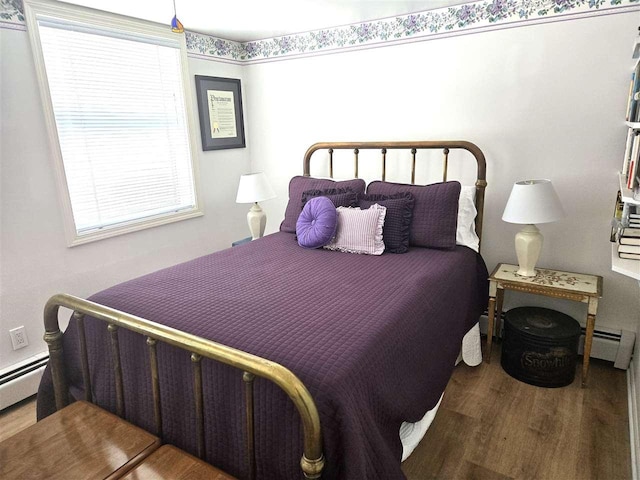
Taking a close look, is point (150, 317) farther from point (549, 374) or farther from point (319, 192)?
point (549, 374)

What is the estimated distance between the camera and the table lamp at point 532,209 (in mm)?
2186

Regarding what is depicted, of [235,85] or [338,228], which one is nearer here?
[338,228]

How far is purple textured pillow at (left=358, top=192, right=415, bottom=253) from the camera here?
2369 millimetres

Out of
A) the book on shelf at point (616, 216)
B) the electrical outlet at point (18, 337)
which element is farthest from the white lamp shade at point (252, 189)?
the book on shelf at point (616, 216)

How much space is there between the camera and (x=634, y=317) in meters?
2.34

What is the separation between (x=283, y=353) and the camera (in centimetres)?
129

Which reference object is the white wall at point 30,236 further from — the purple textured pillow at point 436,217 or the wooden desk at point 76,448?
the purple textured pillow at point 436,217

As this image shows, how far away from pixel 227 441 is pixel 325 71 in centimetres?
263

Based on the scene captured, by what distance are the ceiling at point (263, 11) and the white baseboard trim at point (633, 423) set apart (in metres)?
2.27

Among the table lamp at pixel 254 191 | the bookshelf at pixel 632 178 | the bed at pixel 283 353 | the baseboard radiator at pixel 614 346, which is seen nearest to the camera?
the bed at pixel 283 353

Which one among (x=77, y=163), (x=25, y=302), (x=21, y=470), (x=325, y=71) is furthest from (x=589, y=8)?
(x=25, y=302)

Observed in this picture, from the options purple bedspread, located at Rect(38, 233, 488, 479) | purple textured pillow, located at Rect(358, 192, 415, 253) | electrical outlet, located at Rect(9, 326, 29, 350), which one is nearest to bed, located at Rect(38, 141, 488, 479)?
purple bedspread, located at Rect(38, 233, 488, 479)

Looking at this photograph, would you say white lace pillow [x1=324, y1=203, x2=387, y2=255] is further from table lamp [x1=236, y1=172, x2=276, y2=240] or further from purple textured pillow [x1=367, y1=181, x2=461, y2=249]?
table lamp [x1=236, y1=172, x2=276, y2=240]

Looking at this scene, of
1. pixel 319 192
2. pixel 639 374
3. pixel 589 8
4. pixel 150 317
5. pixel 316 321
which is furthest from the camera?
pixel 319 192
